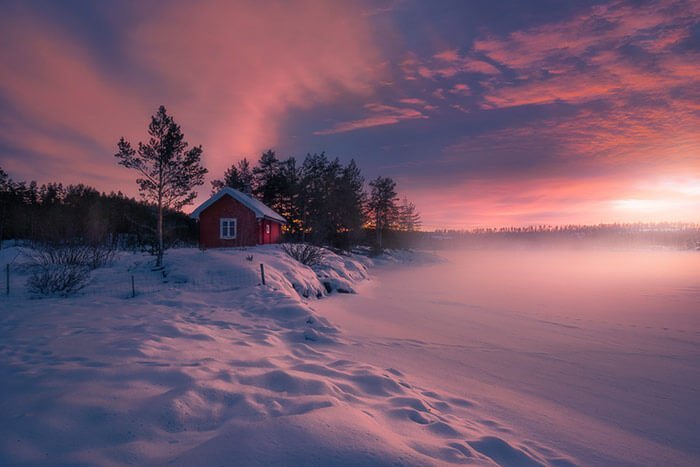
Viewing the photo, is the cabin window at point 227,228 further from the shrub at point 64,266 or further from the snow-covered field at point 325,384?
the snow-covered field at point 325,384

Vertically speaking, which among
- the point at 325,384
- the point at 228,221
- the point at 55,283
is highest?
the point at 228,221

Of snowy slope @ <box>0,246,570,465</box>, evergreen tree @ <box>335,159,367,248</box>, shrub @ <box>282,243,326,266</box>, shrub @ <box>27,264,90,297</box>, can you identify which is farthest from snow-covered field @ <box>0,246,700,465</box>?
evergreen tree @ <box>335,159,367,248</box>

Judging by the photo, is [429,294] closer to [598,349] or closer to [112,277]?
[598,349]

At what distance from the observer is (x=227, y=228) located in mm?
24531

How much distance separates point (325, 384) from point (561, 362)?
5107mm

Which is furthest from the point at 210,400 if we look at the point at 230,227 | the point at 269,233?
the point at 269,233

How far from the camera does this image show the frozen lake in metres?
3.74

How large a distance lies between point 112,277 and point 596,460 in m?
14.7

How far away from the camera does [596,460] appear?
10.6ft

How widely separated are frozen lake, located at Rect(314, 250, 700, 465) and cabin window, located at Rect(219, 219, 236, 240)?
15017mm

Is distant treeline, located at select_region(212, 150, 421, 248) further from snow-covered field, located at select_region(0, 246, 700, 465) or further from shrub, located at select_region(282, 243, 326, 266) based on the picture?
snow-covered field, located at select_region(0, 246, 700, 465)

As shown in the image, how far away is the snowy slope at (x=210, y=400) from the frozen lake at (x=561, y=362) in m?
0.67

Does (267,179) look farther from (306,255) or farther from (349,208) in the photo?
(306,255)

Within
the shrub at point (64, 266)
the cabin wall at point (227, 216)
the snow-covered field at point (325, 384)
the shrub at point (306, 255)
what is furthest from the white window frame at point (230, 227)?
the snow-covered field at point (325, 384)
